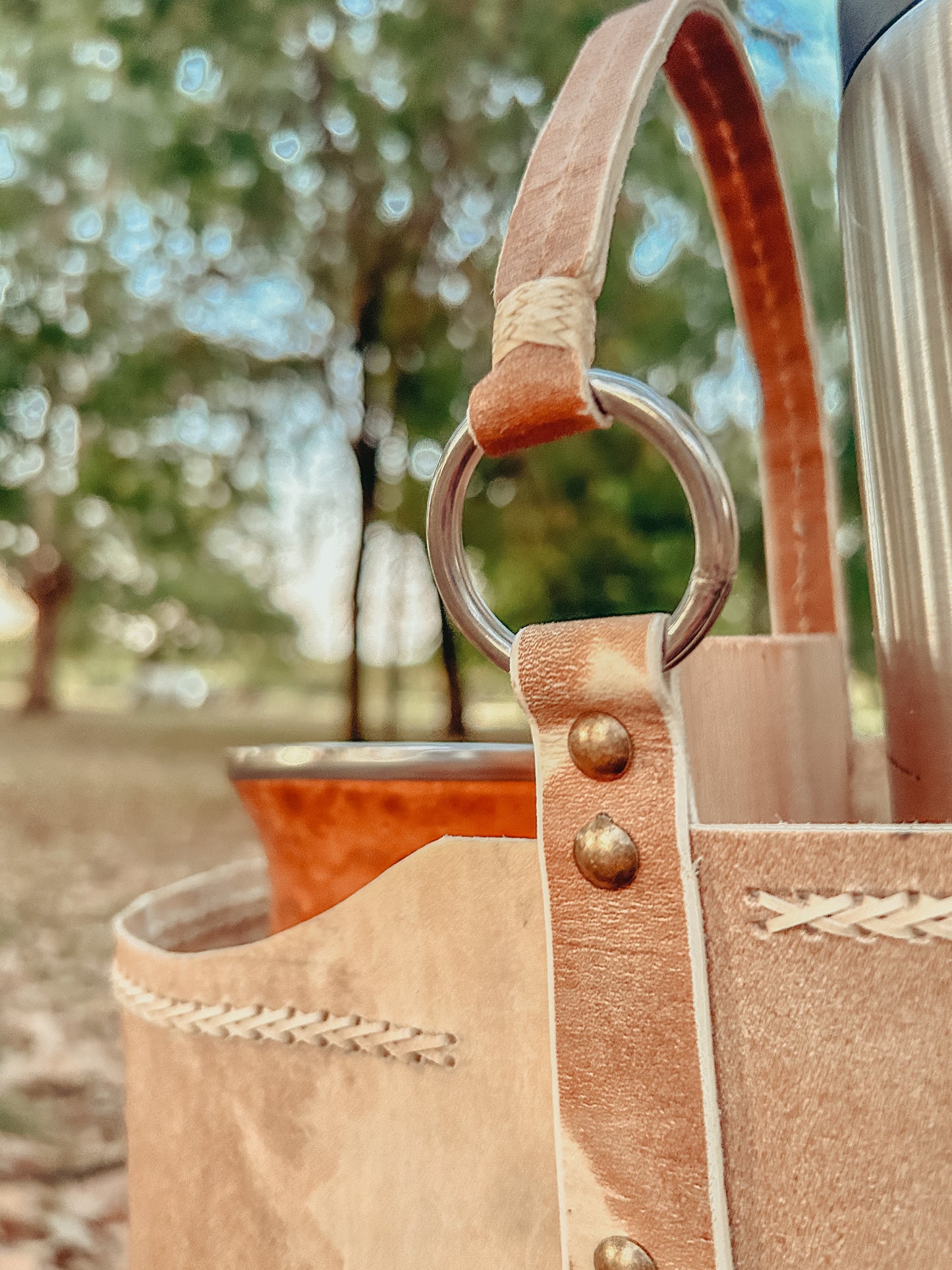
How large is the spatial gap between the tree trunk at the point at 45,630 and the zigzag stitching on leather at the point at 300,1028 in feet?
15.3

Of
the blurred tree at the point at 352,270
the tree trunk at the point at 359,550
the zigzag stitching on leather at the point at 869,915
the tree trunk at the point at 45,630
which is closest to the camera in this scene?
the zigzag stitching on leather at the point at 869,915

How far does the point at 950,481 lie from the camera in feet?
0.79

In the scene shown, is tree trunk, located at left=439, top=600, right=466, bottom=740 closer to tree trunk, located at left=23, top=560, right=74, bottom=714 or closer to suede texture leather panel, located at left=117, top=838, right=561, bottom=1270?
suede texture leather panel, located at left=117, top=838, right=561, bottom=1270

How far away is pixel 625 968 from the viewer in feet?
0.63

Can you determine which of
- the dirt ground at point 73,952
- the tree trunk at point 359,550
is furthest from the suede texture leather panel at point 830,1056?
the tree trunk at point 359,550

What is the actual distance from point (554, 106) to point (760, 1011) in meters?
0.23

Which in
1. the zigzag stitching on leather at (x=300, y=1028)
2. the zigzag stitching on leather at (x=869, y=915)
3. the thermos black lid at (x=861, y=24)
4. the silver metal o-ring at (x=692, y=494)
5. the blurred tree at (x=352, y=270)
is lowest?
the zigzag stitching on leather at (x=300, y=1028)

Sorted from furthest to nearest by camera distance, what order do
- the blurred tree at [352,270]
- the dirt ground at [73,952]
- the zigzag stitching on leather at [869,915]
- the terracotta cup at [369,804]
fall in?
the blurred tree at [352,270] → the dirt ground at [73,952] → the terracotta cup at [369,804] → the zigzag stitching on leather at [869,915]

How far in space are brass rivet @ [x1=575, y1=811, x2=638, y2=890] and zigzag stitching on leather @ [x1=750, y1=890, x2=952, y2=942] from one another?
0.03 meters

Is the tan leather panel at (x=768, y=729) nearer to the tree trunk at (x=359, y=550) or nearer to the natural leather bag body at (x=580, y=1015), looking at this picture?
the natural leather bag body at (x=580, y=1015)

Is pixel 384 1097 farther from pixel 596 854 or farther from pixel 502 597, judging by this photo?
pixel 502 597

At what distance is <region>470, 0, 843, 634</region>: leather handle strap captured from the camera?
0.20m

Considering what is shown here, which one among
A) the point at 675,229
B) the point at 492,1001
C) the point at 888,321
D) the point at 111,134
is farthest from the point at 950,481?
the point at 675,229

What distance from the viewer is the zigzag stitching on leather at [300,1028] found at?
22 centimetres
